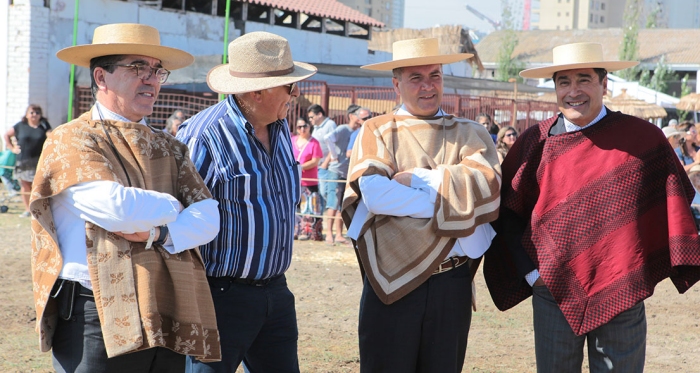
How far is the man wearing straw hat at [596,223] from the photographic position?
3707 mm

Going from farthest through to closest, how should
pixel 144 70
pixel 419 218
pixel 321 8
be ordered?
pixel 321 8 → pixel 419 218 → pixel 144 70

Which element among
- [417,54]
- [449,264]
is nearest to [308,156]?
[417,54]

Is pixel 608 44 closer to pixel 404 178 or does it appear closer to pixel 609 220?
pixel 609 220

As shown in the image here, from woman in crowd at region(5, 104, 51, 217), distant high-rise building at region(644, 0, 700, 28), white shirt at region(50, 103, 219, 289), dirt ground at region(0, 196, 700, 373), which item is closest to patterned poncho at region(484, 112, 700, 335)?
white shirt at region(50, 103, 219, 289)

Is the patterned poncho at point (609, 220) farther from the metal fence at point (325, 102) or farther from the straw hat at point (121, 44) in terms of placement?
the metal fence at point (325, 102)

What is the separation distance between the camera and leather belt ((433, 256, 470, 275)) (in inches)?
150

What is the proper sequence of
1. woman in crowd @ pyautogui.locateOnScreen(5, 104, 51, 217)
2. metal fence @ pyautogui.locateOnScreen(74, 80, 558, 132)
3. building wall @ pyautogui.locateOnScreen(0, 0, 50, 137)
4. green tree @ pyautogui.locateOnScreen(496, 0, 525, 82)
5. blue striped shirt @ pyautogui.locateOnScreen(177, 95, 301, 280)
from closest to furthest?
1. blue striped shirt @ pyautogui.locateOnScreen(177, 95, 301, 280)
2. woman in crowd @ pyautogui.locateOnScreen(5, 104, 51, 217)
3. metal fence @ pyautogui.locateOnScreen(74, 80, 558, 132)
4. building wall @ pyautogui.locateOnScreen(0, 0, 50, 137)
5. green tree @ pyautogui.locateOnScreen(496, 0, 525, 82)

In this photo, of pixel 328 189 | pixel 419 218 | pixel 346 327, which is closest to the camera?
pixel 419 218

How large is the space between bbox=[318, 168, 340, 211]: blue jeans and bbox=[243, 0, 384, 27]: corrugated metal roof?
13.9 m

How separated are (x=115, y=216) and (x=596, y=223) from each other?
2.18 m

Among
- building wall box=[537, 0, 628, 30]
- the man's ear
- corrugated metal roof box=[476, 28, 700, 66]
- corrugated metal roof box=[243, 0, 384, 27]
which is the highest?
building wall box=[537, 0, 628, 30]

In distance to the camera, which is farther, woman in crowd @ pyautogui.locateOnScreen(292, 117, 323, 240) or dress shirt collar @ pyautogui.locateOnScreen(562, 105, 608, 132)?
woman in crowd @ pyautogui.locateOnScreen(292, 117, 323, 240)

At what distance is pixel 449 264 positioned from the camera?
3.84 metres

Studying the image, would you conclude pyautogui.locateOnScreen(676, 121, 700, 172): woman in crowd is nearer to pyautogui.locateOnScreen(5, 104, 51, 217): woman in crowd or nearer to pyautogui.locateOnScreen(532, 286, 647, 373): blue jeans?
pyautogui.locateOnScreen(532, 286, 647, 373): blue jeans
